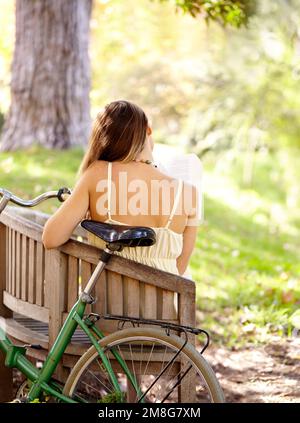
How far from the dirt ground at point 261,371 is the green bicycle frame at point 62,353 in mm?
1305

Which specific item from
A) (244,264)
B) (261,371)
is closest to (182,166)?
(261,371)

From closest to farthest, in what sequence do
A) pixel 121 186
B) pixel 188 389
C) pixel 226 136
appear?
pixel 188 389 → pixel 121 186 → pixel 226 136

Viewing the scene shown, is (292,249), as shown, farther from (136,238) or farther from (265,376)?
(136,238)

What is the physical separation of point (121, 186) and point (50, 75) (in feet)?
18.5

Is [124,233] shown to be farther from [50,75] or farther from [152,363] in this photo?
[50,75]

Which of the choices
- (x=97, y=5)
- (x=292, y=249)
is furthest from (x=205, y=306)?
(x=97, y=5)

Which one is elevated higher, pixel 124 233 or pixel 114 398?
pixel 124 233

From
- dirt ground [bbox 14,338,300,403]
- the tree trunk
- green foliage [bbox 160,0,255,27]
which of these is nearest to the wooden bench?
dirt ground [bbox 14,338,300,403]

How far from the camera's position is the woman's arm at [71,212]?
10.5 feet

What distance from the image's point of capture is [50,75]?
862 centimetres

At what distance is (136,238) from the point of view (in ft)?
9.76

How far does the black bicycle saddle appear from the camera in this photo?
2.98 meters

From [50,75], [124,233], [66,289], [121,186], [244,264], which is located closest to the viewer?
[124,233]

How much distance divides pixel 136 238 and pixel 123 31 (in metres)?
16.4
